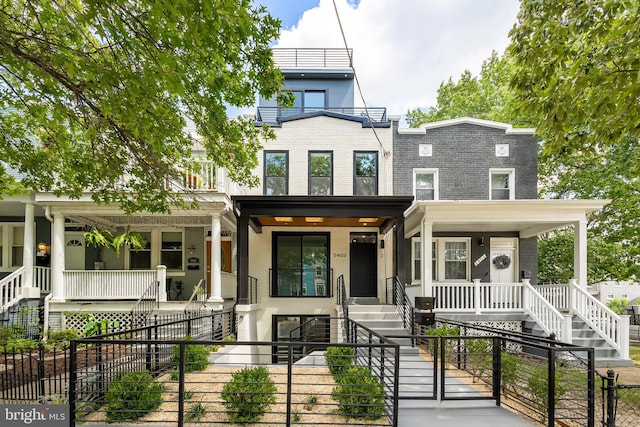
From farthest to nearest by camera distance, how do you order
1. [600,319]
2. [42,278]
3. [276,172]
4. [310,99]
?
[310,99] < [276,172] < [42,278] < [600,319]

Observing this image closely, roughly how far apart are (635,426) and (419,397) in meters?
3.42

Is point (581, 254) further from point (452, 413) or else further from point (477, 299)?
point (452, 413)

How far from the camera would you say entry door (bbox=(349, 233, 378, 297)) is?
576 inches

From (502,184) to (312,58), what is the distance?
444 inches

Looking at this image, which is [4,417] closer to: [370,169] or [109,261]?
[109,261]

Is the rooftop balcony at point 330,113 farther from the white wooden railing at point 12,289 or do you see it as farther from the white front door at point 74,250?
the white wooden railing at point 12,289

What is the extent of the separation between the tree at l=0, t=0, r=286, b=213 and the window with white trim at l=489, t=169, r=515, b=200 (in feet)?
31.7

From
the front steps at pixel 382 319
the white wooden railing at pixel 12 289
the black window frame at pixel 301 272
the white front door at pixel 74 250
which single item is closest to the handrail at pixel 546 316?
the front steps at pixel 382 319

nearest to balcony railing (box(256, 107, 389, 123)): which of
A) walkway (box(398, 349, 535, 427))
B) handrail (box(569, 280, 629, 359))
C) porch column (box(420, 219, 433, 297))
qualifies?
porch column (box(420, 219, 433, 297))

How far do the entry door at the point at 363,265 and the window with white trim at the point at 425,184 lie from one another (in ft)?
7.54

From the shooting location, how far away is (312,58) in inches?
803

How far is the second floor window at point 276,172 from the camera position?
48.1ft

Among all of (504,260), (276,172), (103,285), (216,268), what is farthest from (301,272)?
(504,260)

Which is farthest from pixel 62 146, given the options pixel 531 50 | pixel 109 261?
pixel 531 50
